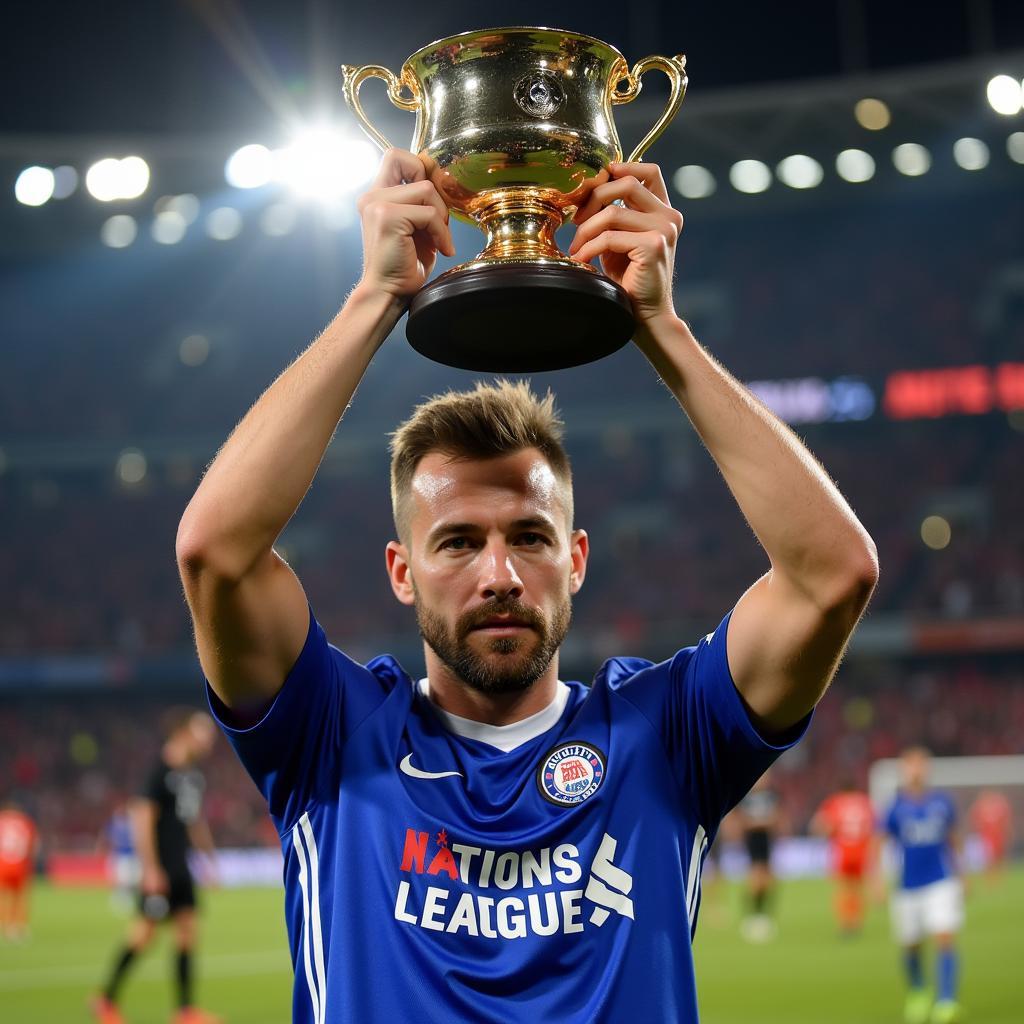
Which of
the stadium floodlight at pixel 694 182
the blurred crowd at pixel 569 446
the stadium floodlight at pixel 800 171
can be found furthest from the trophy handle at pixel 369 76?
the blurred crowd at pixel 569 446

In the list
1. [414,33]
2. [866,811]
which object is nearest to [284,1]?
[414,33]

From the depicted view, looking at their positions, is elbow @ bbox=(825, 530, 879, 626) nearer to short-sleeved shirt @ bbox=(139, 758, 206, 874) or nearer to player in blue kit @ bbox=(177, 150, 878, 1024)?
player in blue kit @ bbox=(177, 150, 878, 1024)

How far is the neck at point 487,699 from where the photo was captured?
2.27 metres

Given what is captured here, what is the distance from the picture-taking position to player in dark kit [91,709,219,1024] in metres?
8.55

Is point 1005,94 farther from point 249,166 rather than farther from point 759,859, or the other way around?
point 759,859

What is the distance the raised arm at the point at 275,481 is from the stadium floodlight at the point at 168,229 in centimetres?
2811

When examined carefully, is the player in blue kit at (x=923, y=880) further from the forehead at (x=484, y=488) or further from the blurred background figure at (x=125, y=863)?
the blurred background figure at (x=125, y=863)

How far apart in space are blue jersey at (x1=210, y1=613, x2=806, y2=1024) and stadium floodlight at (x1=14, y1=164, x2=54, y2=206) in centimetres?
2525

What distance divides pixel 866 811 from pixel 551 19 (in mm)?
10494

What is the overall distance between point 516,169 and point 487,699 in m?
0.95

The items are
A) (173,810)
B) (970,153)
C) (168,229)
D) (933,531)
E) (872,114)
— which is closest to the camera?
(173,810)

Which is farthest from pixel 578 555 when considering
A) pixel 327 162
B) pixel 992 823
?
pixel 992 823

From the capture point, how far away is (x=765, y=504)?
206cm

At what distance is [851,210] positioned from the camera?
32188 millimetres
